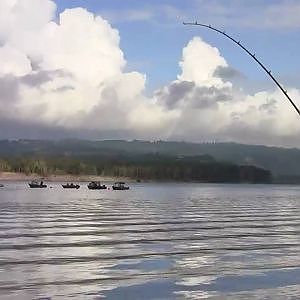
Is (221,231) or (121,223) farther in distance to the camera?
(121,223)

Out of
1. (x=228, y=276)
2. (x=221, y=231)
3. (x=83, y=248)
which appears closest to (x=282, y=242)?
(x=221, y=231)

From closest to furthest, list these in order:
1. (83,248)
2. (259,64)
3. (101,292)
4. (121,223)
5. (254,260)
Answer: (101,292) → (259,64) → (254,260) → (83,248) → (121,223)

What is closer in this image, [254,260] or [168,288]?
[168,288]

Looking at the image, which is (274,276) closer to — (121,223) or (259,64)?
(259,64)

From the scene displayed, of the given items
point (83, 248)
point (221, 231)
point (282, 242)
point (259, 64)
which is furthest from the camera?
point (221, 231)

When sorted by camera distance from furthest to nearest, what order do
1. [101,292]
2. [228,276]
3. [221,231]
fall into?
[221,231] → [228,276] → [101,292]

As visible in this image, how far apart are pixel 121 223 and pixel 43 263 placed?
21431 millimetres

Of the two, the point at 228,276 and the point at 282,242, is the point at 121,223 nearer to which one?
the point at 282,242

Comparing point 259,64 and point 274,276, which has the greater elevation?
point 259,64

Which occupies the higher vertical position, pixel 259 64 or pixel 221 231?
pixel 259 64

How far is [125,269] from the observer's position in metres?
22.1

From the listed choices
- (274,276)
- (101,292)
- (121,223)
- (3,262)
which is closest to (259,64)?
(274,276)

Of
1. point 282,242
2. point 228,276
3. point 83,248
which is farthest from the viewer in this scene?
point 282,242

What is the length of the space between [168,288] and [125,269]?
3485 millimetres
